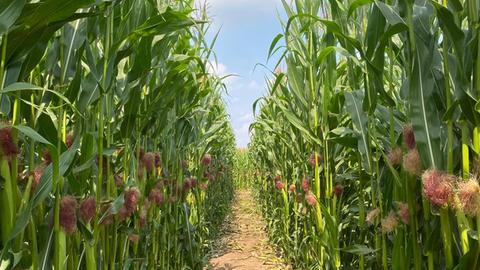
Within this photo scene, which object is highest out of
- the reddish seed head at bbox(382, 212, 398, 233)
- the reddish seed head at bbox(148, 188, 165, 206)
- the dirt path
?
the reddish seed head at bbox(148, 188, 165, 206)

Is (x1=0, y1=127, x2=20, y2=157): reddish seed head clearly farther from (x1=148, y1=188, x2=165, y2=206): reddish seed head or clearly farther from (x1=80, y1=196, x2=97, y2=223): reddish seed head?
(x1=148, y1=188, x2=165, y2=206): reddish seed head

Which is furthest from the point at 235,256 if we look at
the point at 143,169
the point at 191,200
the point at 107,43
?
the point at 107,43

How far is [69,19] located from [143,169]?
1.18 metres

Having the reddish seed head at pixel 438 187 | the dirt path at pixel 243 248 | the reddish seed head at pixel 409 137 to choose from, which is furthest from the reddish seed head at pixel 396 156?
the dirt path at pixel 243 248

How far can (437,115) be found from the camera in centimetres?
139

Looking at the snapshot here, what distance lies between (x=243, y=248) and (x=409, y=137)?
5436mm

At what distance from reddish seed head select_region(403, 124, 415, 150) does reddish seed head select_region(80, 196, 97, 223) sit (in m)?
1.17

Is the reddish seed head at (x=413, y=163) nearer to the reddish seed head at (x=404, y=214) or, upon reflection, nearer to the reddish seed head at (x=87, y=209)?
the reddish seed head at (x=404, y=214)

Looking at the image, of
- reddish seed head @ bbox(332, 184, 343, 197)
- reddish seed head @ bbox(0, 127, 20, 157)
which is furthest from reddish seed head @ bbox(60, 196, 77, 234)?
reddish seed head @ bbox(332, 184, 343, 197)

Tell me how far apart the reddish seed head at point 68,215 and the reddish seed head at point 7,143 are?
269mm

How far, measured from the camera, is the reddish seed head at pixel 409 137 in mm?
1473

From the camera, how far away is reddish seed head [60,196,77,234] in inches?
53.2

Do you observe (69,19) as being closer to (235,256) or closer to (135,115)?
(135,115)

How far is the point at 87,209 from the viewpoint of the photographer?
1.50 metres
